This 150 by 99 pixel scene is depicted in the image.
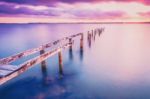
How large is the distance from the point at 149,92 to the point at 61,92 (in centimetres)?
397

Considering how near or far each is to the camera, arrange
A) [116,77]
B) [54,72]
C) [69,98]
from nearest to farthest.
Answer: [69,98] < [116,77] < [54,72]

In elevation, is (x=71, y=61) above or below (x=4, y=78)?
below

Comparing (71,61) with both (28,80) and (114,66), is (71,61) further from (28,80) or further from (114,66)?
(28,80)

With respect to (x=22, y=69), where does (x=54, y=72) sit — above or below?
below

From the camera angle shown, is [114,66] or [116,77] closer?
[116,77]

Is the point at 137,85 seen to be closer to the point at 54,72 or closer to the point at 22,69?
the point at 54,72

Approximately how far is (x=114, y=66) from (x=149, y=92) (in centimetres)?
451

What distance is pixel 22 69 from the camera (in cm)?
491

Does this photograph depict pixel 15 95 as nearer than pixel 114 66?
Yes

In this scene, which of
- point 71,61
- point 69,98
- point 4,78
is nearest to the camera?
point 4,78

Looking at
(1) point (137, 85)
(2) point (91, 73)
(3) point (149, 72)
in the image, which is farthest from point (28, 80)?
(3) point (149, 72)

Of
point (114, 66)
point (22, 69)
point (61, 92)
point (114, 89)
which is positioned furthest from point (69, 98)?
point (114, 66)

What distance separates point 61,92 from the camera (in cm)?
755

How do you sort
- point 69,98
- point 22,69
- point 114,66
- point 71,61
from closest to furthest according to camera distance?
point 22,69 → point 69,98 → point 114,66 → point 71,61
